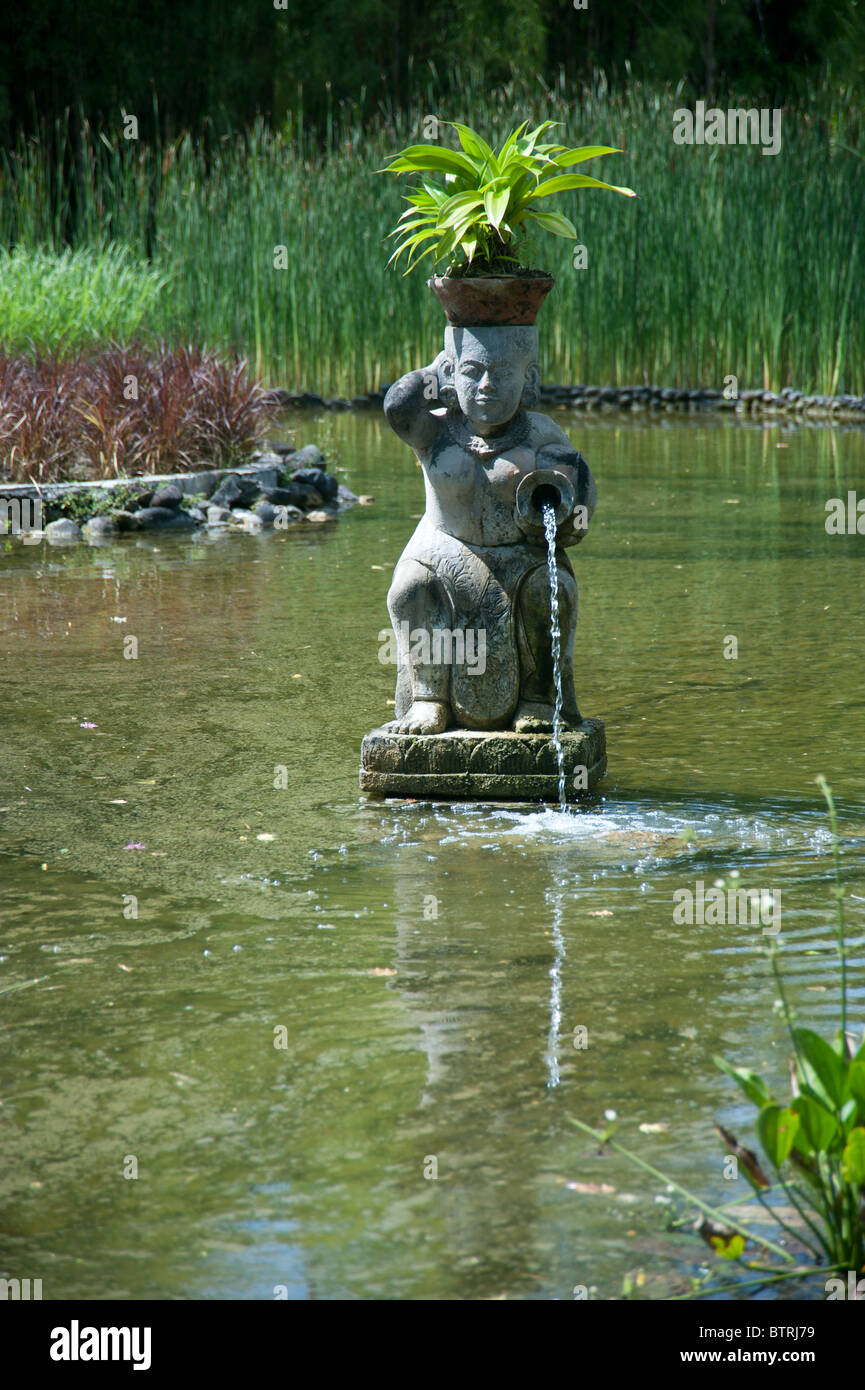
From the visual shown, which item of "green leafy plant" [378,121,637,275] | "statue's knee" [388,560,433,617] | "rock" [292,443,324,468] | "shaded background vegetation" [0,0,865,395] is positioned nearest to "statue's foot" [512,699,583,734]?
"statue's knee" [388,560,433,617]

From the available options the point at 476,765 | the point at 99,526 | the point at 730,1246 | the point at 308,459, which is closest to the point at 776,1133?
the point at 730,1246

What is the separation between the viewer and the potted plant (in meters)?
5.48

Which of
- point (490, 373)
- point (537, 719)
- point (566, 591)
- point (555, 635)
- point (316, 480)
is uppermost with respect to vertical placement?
point (490, 373)

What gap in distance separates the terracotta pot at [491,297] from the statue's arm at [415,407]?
0.59 feet

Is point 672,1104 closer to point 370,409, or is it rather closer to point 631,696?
point 631,696

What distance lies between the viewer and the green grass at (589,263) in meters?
17.1

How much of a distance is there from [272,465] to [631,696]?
6.51 meters

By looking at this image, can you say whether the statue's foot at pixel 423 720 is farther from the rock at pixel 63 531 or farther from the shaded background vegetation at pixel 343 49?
the shaded background vegetation at pixel 343 49

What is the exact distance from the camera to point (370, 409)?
2008 centimetres

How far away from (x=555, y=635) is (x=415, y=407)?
92cm

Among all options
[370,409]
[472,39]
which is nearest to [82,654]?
[370,409]

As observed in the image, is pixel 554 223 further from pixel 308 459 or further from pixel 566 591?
pixel 308 459

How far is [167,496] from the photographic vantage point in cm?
1218

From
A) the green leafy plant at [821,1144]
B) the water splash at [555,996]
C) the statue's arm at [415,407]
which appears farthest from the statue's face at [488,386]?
the green leafy plant at [821,1144]
